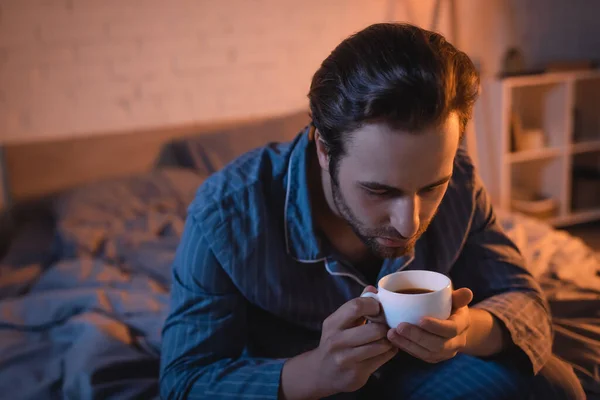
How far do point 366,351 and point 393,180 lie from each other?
23 cm

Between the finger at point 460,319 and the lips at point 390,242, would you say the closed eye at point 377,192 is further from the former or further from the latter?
the finger at point 460,319

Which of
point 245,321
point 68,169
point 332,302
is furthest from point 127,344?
point 68,169

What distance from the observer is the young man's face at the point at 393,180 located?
0.80 meters

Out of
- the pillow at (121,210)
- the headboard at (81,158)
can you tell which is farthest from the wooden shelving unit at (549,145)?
the pillow at (121,210)

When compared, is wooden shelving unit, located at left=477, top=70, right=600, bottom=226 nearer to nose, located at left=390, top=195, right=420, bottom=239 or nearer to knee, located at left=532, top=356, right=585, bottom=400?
knee, located at left=532, top=356, right=585, bottom=400

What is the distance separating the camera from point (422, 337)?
0.76 metres

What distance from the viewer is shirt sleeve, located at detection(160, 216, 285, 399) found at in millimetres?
895

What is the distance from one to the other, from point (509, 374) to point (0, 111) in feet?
7.28

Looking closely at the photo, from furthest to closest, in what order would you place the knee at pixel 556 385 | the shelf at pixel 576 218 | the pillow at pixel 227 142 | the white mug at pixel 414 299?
1. the shelf at pixel 576 218
2. the pillow at pixel 227 142
3. the knee at pixel 556 385
4. the white mug at pixel 414 299

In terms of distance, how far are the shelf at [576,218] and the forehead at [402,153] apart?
2.53 m

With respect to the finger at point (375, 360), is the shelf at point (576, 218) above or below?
below

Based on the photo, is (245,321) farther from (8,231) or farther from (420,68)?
(8,231)

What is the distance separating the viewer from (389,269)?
101 cm

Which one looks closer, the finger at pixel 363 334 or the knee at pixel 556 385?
the finger at pixel 363 334
